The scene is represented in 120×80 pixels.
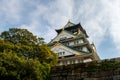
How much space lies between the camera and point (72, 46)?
34.8 metres

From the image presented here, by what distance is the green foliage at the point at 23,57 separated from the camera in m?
10.6

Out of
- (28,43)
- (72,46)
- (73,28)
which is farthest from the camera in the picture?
(73,28)

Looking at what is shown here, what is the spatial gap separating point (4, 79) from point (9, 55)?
125cm

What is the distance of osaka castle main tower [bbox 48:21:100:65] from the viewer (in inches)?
1206

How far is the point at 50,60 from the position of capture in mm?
15125

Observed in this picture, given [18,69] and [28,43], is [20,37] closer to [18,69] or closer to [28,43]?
[28,43]

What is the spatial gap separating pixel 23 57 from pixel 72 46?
21995mm

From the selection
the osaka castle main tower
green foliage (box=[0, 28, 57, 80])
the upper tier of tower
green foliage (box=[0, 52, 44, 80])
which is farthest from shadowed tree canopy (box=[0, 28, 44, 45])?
the upper tier of tower

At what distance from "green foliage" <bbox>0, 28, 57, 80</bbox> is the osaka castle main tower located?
49.8 ft

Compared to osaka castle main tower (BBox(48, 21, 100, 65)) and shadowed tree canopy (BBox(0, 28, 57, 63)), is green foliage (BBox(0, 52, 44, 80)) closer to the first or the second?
shadowed tree canopy (BBox(0, 28, 57, 63))

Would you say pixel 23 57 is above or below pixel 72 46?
below

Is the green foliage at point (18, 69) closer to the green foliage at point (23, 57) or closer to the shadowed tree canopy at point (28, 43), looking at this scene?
the green foliage at point (23, 57)

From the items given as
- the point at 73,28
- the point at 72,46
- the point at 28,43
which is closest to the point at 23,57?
the point at 28,43

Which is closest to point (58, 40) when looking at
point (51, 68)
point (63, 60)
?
point (63, 60)
